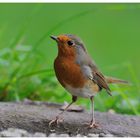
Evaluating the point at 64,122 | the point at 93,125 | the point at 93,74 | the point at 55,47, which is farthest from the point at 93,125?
the point at 55,47

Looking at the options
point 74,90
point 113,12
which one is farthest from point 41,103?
point 113,12

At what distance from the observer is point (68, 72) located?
5.32 metres

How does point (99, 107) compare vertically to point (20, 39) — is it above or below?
below

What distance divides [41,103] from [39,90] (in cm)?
56

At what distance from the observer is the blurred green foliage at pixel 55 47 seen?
22.4ft

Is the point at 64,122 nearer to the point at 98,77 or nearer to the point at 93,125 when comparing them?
the point at 93,125

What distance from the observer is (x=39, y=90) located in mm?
6855

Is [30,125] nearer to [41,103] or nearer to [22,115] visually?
[22,115]

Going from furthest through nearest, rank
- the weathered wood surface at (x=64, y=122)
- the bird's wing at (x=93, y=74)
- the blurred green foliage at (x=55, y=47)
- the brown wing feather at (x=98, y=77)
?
the blurred green foliage at (x=55, y=47) → the brown wing feather at (x=98, y=77) → the bird's wing at (x=93, y=74) → the weathered wood surface at (x=64, y=122)

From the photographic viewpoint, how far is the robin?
5.34 m

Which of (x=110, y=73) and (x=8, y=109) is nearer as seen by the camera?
(x=8, y=109)

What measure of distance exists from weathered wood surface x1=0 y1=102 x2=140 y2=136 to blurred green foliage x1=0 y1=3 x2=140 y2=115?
0.78 m

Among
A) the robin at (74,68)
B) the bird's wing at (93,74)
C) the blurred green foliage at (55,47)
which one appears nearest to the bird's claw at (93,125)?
the robin at (74,68)

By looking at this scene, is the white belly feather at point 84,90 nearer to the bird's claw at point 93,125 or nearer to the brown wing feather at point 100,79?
the brown wing feather at point 100,79
